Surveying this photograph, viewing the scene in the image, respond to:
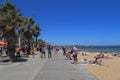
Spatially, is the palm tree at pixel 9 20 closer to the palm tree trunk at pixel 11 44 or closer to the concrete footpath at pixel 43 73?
the palm tree trunk at pixel 11 44

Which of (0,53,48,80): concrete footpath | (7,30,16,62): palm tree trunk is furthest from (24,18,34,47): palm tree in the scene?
(0,53,48,80): concrete footpath

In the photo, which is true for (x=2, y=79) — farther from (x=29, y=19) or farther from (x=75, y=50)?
(x=29, y=19)

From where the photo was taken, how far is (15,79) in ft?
48.4

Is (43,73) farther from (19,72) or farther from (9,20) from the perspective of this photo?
(9,20)

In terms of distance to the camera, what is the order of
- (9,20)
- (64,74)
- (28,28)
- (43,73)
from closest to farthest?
(64,74), (43,73), (9,20), (28,28)

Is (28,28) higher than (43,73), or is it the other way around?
(28,28)

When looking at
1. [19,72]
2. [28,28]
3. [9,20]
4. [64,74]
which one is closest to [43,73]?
[64,74]

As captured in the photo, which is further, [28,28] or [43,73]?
[28,28]

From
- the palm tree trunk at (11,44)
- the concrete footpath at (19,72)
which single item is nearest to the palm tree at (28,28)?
the palm tree trunk at (11,44)

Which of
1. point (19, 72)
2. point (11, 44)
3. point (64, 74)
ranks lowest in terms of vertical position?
point (64, 74)

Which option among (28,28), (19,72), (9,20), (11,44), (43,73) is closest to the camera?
(43,73)

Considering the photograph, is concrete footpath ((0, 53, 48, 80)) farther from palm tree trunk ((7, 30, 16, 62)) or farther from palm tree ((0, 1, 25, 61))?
palm tree trunk ((7, 30, 16, 62))

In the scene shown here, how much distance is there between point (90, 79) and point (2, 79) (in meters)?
4.22

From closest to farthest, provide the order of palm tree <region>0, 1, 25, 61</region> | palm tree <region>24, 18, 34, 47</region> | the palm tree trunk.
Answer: palm tree <region>0, 1, 25, 61</region>
the palm tree trunk
palm tree <region>24, 18, 34, 47</region>
